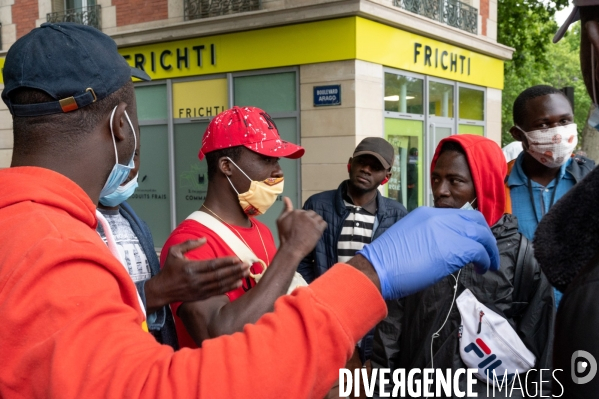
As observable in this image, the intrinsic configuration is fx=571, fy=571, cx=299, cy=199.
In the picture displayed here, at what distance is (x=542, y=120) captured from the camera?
373cm

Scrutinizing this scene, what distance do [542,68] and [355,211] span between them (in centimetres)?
1587

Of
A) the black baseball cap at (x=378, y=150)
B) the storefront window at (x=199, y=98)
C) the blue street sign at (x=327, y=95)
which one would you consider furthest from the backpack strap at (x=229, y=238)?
the storefront window at (x=199, y=98)

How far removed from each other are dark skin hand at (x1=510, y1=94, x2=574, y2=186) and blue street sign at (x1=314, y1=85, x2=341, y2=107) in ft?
18.5

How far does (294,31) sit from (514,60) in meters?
10.1

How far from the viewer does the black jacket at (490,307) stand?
8.73 ft

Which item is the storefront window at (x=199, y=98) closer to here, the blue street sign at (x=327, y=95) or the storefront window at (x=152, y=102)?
the storefront window at (x=152, y=102)

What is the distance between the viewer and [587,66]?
4.21ft

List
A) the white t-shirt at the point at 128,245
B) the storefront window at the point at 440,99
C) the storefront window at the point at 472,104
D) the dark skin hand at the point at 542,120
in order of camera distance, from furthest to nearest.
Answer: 1. the storefront window at the point at 472,104
2. the storefront window at the point at 440,99
3. the dark skin hand at the point at 542,120
4. the white t-shirt at the point at 128,245

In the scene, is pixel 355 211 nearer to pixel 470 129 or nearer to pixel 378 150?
pixel 378 150

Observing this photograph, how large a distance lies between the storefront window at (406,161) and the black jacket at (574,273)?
29.3ft

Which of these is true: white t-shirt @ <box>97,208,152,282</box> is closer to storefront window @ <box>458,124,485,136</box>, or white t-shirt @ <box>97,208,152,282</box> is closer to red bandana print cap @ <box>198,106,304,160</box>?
red bandana print cap @ <box>198,106,304,160</box>

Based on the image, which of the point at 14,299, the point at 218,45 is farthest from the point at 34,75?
the point at 218,45

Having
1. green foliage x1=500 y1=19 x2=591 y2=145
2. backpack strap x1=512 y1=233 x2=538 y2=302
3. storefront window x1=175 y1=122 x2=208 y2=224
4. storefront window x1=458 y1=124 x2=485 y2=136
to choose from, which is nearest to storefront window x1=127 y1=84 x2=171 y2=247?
storefront window x1=175 y1=122 x2=208 y2=224

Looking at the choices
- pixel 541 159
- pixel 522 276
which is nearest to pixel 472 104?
pixel 541 159
